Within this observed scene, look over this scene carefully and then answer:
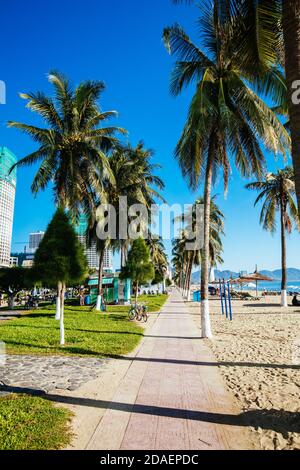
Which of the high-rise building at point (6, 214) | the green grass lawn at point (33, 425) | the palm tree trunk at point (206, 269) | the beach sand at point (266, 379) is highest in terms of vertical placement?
the high-rise building at point (6, 214)

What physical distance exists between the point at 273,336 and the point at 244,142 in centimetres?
782

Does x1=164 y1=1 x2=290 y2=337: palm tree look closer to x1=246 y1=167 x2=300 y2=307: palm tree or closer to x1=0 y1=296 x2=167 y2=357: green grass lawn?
x1=0 y1=296 x2=167 y2=357: green grass lawn

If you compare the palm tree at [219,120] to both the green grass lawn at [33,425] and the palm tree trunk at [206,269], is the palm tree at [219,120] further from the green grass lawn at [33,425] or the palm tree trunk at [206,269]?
the green grass lawn at [33,425]

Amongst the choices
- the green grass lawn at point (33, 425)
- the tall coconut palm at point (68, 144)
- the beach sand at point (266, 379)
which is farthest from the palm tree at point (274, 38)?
the tall coconut palm at point (68, 144)

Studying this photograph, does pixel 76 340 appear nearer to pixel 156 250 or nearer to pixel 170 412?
pixel 170 412

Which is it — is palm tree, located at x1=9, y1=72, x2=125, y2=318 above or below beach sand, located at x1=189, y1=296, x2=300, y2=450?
above

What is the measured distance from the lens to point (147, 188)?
1180 inches

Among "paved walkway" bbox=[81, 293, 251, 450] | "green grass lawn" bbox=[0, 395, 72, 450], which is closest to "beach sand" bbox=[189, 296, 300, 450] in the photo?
"paved walkway" bbox=[81, 293, 251, 450]

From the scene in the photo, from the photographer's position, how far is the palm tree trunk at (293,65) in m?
4.71

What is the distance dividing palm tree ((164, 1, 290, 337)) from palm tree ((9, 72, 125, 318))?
6.98 m

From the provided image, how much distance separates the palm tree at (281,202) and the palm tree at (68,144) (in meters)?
14.6

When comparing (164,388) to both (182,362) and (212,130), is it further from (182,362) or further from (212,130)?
(212,130)

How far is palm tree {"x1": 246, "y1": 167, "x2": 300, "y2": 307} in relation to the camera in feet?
85.3
